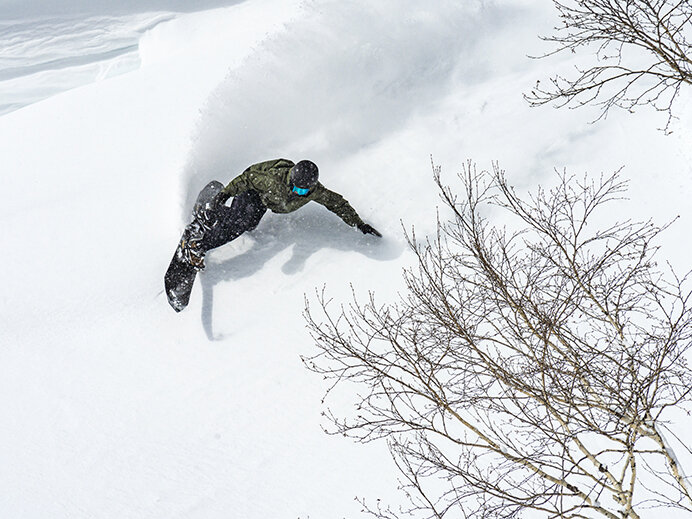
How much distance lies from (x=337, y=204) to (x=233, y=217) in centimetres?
103

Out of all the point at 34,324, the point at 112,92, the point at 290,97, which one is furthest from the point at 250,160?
the point at 34,324

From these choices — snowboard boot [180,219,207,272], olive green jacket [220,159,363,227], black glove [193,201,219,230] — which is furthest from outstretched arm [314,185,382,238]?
snowboard boot [180,219,207,272]

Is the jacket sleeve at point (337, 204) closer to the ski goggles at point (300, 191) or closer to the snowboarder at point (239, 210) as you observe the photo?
the snowboarder at point (239, 210)

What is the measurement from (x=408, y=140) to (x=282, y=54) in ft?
6.45

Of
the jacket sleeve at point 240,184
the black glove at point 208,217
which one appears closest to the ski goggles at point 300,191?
the jacket sleeve at point 240,184

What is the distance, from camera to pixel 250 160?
6.32 m

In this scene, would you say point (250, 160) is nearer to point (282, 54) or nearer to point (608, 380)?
point (282, 54)

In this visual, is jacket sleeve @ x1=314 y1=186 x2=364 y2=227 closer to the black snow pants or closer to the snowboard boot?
the black snow pants

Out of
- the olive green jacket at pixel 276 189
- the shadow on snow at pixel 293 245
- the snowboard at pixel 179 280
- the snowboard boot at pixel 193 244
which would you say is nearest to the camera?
the olive green jacket at pixel 276 189

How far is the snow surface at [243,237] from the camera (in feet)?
15.9

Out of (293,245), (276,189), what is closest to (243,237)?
(293,245)

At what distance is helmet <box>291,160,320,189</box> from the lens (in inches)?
185

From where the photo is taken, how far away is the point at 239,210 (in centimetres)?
515

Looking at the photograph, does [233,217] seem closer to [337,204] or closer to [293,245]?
[293,245]
